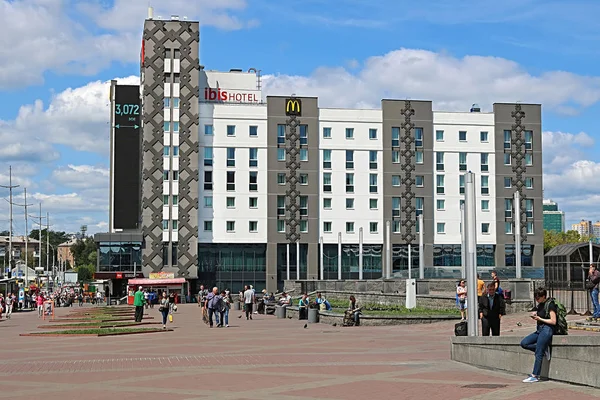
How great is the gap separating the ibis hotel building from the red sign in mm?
635

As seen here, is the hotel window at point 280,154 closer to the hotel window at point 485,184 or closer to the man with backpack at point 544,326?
the hotel window at point 485,184

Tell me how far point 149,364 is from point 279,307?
26501mm

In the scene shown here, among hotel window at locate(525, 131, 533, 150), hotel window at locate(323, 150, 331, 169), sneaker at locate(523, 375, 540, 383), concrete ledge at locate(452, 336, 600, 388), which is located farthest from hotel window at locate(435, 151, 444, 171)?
sneaker at locate(523, 375, 540, 383)

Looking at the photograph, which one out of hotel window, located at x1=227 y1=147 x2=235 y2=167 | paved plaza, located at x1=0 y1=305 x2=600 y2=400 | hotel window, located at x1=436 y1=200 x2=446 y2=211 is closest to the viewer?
paved plaza, located at x1=0 y1=305 x2=600 y2=400

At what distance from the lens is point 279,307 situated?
46.1 m

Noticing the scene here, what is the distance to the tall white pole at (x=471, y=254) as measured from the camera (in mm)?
19191

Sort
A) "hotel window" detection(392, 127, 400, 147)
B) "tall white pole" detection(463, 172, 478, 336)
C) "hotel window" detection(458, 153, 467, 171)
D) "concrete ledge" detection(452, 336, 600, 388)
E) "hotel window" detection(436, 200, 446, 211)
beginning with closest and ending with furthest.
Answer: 1. "concrete ledge" detection(452, 336, 600, 388)
2. "tall white pole" detection(463, 172, 478, 336)
3. "hotel window" detection(392, 127, 400, 147)
4. "hotel window" detection(436, 200, 446, 211)
5. "hotel window" detection(458, 153, 467, 171)

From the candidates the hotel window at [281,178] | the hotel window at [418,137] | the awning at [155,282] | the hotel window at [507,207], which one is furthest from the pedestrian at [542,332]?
the hotel window at [507,207]

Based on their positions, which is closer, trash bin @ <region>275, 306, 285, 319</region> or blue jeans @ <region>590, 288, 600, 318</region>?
blue jeans @ <region>590, 288, 600, 318</region>

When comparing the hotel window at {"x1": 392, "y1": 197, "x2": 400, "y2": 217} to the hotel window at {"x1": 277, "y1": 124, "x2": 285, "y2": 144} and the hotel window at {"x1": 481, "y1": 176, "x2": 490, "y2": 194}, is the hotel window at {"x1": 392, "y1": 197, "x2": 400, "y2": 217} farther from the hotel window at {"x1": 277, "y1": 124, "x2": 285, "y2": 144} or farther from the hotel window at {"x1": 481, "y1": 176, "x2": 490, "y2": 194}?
the hotel window at {"x1": 277, "y1": 124, "x2": 285, "y2": 144}

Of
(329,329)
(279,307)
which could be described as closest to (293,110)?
(279,307)

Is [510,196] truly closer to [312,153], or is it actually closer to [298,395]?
[312,153]

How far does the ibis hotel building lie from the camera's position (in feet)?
287

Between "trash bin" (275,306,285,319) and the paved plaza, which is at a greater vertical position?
the paved plaza
